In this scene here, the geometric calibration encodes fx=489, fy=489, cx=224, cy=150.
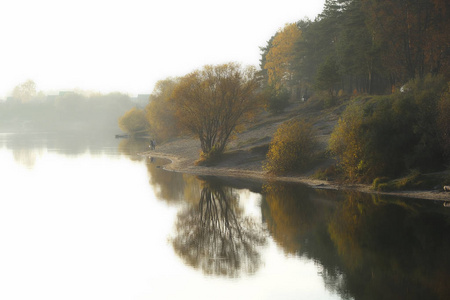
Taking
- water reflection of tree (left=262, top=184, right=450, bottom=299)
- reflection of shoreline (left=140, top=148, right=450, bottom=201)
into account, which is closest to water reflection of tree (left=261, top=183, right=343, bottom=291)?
water reflection of tree (left=262, top=184, right=450, bottom=299)

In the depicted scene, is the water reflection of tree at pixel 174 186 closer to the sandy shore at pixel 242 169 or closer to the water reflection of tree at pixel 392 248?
the sandy shore at pixel 242 169

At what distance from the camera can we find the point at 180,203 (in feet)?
135

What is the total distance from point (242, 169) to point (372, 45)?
2465 centimetres

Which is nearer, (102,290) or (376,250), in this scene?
(102,290)

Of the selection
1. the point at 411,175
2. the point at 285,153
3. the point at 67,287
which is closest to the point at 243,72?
the point at 285,153

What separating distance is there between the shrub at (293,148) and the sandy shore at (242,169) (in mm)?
1567

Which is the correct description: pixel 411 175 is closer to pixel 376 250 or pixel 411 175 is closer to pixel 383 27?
pixel 376 250

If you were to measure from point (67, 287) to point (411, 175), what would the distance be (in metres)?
29.5

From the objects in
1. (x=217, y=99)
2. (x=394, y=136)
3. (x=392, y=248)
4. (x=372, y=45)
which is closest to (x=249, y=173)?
(x=217, y=99)

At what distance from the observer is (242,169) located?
5869 centimetres

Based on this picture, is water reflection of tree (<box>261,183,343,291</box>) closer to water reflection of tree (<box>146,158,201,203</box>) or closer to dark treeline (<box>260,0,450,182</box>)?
dark treeline (<box>260,0,450,182</box>)

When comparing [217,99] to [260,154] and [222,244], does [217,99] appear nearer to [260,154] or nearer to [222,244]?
[260,154]

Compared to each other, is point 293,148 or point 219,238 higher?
point 293,148

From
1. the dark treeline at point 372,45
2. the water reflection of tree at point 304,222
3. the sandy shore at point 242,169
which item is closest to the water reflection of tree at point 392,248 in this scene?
the water reflection of tree at point 304,222
